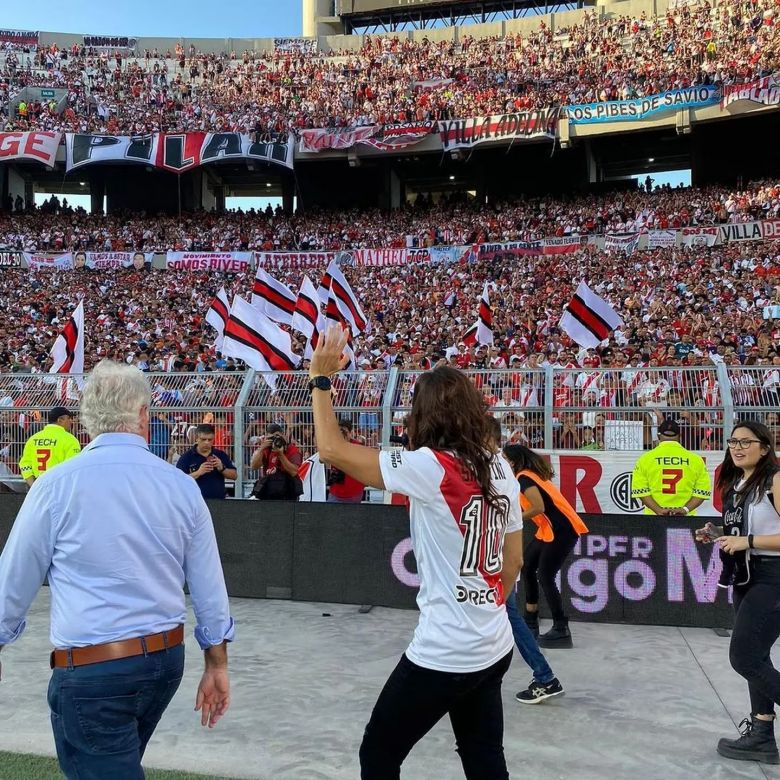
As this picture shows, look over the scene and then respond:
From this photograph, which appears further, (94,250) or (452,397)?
(94,250)

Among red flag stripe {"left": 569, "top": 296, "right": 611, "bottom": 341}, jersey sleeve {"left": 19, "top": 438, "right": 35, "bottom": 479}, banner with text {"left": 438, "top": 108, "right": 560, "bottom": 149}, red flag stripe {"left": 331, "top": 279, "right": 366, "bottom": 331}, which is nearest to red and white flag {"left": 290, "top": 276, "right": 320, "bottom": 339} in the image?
red flag stripe {"left": 331, "top": 279, "right": 366, "bottom": 331}

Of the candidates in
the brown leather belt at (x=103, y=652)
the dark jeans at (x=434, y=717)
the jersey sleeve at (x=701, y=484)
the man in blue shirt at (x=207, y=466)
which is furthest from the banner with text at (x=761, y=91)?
the brown leather belt at (x=103, y=652)

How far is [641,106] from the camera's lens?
31594 mm

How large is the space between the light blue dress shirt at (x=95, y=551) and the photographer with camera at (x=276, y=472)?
5.97 m

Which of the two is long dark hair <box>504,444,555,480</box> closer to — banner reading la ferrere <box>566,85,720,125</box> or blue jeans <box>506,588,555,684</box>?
blue jeans <box>506,588,555,684</box>

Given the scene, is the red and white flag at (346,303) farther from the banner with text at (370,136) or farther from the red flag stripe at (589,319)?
the banner with text at (370,136)

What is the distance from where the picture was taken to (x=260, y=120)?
37.2m

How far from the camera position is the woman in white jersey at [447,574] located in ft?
8.82

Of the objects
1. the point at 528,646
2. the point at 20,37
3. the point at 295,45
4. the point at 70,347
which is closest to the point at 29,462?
the point at 70,347

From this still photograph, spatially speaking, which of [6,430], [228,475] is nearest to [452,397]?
[228,475]

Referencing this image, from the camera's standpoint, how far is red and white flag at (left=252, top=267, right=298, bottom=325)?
456 inches

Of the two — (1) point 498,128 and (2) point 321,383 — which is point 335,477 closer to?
(2) point 321,383

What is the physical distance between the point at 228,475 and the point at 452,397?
19.9ft

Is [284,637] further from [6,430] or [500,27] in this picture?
[500,27]
